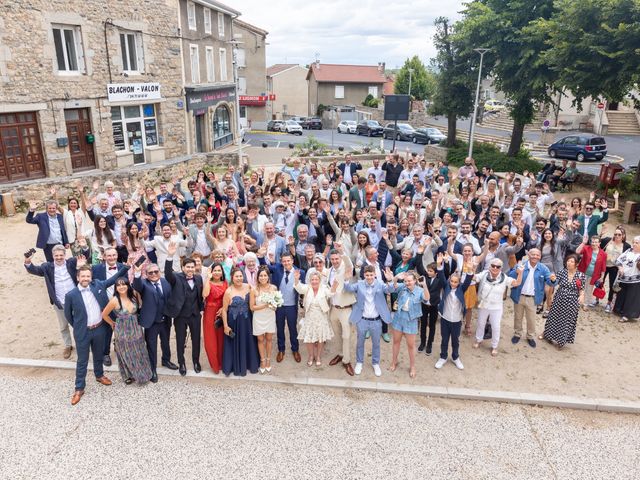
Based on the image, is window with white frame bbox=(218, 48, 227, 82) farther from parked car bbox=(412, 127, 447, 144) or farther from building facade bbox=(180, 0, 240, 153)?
parked car bbox=(412, 127, 447, 144)

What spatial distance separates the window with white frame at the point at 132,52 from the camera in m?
20.2

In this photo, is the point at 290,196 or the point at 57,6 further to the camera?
the point at 57,6

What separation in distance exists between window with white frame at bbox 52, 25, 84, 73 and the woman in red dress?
15800 millimetres

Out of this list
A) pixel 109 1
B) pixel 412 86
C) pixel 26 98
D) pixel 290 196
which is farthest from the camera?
pixel 412 86

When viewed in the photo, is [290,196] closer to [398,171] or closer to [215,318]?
[398,171]

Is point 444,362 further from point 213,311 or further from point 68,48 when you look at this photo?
point 68,48

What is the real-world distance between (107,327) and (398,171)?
33.7 ft

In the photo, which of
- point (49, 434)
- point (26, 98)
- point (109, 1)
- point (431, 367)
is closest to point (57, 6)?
point (109, 1)

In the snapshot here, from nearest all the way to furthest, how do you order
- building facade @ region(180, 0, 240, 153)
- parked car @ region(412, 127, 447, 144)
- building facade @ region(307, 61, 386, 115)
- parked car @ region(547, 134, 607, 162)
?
building facade @ region(180, 0, 240, 153), parked car @ region(547, 134, 607, 162), parked car @ region(412, 127, 447, 144), building facade @ region(307, 61, 386, 115)

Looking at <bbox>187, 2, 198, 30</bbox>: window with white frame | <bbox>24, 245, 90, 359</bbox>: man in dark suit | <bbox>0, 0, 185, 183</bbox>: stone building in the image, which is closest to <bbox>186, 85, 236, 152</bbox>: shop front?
<bbox>0, 0, 185, 183</bbox>: stone building

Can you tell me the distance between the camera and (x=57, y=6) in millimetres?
17062

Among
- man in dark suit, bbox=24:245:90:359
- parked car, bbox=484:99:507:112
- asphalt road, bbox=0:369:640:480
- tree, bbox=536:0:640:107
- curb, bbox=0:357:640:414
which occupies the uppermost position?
tree, bbox=536:0:640:107

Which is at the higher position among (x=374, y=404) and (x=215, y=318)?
(x=215, y=318)

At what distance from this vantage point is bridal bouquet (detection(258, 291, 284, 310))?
667 cm
